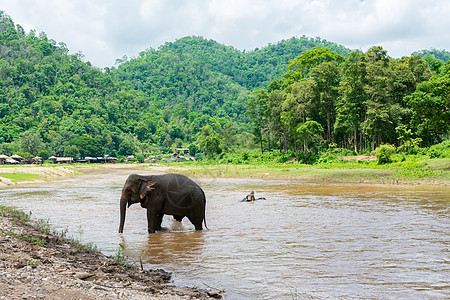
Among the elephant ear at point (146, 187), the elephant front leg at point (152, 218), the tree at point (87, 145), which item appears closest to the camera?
the elephant ear at point (146, 187)

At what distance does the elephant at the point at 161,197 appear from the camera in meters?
12.6

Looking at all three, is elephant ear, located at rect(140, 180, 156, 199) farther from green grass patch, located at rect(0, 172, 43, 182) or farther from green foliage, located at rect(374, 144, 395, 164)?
green foliage, located at rect(374, 144, 395, 164)

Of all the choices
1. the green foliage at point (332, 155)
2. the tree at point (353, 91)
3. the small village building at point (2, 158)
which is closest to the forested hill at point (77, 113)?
the small village building at point (2, 158)

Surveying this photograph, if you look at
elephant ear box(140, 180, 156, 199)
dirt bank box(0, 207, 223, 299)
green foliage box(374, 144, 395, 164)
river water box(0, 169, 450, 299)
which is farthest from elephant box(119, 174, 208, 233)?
green foliage box(374, 144, 395, 164)

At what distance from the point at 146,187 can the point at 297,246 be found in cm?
491

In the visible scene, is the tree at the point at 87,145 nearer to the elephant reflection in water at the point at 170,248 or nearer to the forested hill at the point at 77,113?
the forested hill at the point at 77,113

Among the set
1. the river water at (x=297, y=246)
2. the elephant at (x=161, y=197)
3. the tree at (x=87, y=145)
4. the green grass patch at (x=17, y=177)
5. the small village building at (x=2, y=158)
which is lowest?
the river water at (x=297, y=246)

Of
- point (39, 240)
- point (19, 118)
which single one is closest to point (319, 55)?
point (39, 240)

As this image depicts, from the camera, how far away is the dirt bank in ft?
18.5

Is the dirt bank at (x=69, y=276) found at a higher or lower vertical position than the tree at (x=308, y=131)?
lower

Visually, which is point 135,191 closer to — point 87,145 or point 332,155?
point 332,155

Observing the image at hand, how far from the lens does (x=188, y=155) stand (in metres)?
138

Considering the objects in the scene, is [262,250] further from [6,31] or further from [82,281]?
[6,31]

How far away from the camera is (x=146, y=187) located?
12609mm
